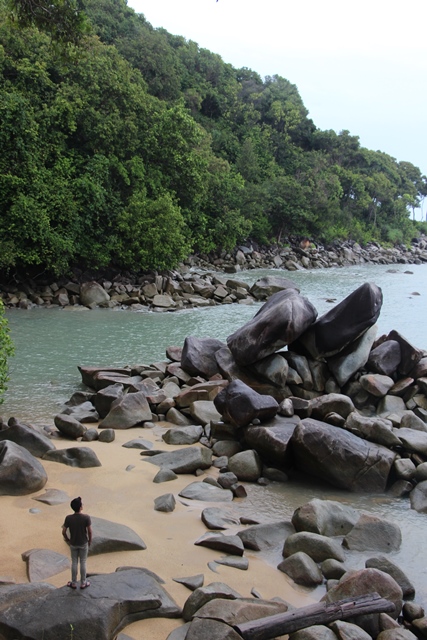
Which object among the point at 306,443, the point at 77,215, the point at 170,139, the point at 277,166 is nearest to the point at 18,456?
the point at 306,443

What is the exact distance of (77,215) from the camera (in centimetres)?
2714

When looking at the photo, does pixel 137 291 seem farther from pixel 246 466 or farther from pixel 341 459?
pixel 341 459

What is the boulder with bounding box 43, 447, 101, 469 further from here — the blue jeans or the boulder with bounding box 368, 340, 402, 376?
the boulder with bounding box 368, 340, 402, 376

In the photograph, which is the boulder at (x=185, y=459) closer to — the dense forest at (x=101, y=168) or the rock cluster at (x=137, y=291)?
the dense forest at (x=101, y=168)

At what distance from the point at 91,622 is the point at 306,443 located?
5.03 meters

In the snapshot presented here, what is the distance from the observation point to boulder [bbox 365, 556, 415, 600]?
6336 millimetres

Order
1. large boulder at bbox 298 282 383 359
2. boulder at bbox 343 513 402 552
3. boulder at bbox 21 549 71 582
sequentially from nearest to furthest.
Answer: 1. boulder at bbox 21 549 71 582
2. boulder at bbox 343 513 402 552
3. large boulder at bbox 298 282 383 359

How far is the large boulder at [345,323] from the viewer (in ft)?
44.5

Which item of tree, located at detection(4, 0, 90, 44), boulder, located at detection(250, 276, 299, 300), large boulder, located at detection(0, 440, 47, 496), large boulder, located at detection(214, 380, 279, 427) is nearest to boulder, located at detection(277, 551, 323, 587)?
large boulder, located at detection(0, 440, 47, 496)

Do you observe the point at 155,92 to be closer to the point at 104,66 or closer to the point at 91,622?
the point at 104,66

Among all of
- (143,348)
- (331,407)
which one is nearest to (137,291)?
(143,348)

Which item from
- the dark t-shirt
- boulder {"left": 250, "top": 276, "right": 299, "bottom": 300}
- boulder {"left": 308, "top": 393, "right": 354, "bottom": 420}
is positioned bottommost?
boulder {"left": 308, "top": 393, "right": 354, "bottom": 420}

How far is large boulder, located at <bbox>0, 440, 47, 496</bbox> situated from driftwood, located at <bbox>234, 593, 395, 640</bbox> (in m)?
3.77

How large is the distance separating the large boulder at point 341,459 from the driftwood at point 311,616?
139 inches
